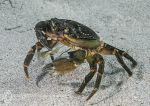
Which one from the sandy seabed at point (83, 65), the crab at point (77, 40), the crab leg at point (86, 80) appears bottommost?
the sandy seabed at point (83, 65)

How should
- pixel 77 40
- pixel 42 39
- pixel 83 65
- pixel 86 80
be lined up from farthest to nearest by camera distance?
pixel 83 65 → pixel 77 40 → pixel 86 80 → pixel 42 39

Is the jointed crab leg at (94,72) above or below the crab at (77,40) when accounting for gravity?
below

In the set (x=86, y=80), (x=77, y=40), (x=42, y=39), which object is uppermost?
(x=42, y=39)

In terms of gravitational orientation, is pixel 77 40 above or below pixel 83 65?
above

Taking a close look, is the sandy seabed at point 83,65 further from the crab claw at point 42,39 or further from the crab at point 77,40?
the crab claw at point 42,39

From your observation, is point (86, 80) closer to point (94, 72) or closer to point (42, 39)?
point (94, 72)

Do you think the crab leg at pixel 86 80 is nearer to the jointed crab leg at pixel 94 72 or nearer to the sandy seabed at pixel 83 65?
the jointed crab leg at pixel 94 72

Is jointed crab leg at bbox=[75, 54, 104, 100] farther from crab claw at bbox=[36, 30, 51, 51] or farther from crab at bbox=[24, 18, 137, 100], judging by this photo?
crab claw at bbox=[36, 30, 51, 51]

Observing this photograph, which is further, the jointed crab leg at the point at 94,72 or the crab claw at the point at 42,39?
the jointed crab leg at the point at 94,72

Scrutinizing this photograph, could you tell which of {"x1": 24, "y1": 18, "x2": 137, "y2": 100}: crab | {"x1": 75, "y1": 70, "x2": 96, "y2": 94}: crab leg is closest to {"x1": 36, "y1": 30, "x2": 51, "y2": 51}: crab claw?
{"x1": 24, "y1": 18, "x2": 137, "y2": 100}: crab

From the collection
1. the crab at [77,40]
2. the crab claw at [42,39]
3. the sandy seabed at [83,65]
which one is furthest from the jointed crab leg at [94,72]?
the crab claw at [42,39]

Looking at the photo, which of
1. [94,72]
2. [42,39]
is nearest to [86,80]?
[94,72]
